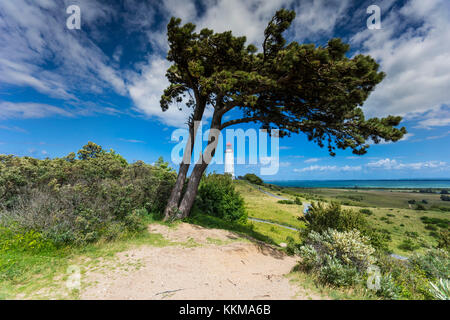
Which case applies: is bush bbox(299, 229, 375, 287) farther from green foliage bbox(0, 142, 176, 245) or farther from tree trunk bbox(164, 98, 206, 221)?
tree trunk bbox(164, 98, 206, 221)

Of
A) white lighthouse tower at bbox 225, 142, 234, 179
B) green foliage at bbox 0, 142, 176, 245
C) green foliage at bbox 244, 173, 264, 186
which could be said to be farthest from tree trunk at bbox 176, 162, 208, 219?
green foliage at bbox 244, 173, 264, 186

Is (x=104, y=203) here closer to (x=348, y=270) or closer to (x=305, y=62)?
(x=348, y=270)

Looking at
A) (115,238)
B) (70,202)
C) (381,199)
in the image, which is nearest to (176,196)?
(115,238)

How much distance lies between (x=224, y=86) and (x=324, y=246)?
612 centimetres

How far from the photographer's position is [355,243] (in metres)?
4.11

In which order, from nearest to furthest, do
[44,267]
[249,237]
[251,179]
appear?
[44,267], [249,237], [251,179]

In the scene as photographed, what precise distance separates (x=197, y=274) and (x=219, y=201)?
29.9 feet

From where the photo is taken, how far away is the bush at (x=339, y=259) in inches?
144

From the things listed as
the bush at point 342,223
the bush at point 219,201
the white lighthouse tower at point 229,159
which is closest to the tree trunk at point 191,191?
the bush at point 219,201

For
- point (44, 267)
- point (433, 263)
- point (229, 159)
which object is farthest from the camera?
point (229, 159)

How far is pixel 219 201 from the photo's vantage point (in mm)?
13445

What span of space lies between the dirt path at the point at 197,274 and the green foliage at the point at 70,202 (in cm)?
156

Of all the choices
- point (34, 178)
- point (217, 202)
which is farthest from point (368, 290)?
point (34, 178)

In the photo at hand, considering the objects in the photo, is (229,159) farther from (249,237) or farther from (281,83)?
(281,83)
